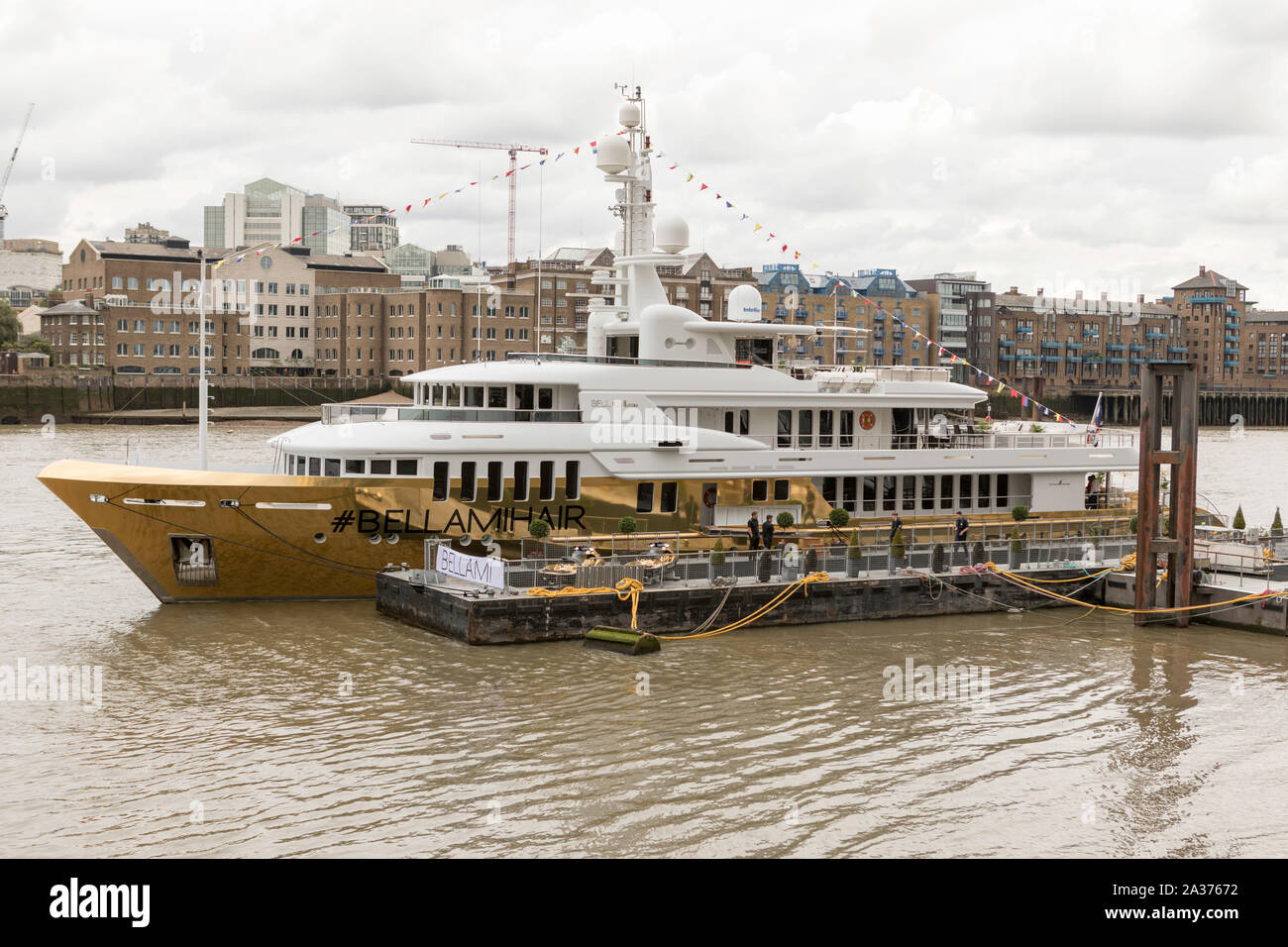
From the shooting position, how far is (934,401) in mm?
31672

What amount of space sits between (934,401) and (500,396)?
36.6 feet

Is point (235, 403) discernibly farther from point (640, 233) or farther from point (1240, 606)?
point (1240, 606)

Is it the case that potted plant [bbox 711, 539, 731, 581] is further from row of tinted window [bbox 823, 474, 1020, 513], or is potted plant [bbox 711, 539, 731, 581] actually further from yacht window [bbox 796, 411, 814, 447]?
yacht window [bbox 796, 411, 814, 447]

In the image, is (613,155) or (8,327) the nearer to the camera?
(613,155)

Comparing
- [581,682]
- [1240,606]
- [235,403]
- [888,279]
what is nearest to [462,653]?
[581,682]

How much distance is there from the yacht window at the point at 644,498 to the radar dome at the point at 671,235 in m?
7.36

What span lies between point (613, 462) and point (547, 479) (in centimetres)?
146

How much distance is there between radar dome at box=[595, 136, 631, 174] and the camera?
3058 centimetres

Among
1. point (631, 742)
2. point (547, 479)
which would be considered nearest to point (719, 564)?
point (547, 479)

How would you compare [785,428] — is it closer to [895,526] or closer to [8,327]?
[895,526]

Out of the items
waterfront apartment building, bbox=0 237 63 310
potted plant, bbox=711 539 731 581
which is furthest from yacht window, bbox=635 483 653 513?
waterfront apartment building, bbox=0 237 63 310

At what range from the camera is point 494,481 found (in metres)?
26.1

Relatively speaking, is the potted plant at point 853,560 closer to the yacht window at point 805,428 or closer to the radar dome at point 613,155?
the yacht window at point 805,428

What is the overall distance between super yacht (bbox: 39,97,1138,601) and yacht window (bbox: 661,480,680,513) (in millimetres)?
34
